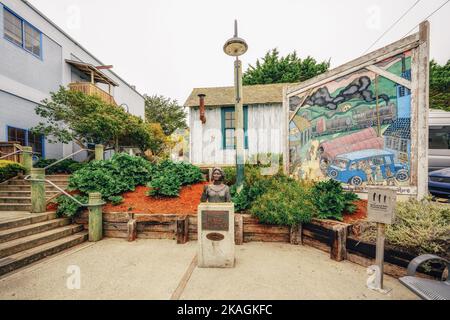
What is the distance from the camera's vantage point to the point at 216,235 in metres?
3.41

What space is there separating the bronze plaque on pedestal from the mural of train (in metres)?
4.53

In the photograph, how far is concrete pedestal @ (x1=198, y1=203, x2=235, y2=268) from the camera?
339 cm

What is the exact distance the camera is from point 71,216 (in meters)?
5.15

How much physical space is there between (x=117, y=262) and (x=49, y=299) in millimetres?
1061

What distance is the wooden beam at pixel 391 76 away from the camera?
4613 millimetres

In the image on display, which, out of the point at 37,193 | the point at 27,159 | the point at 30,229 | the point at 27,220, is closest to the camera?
the point at 30,229

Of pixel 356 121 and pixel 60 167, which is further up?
pixel 356 121

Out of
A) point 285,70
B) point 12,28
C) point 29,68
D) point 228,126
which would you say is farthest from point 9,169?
point 285,70

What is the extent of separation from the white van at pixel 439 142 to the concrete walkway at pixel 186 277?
327 inches

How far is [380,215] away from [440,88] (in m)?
27.0

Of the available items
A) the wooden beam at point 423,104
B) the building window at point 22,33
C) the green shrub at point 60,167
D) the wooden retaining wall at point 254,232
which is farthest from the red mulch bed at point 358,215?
the building window at point 22,33

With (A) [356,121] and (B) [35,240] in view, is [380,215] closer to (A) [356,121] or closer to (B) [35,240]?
(A) [356,121]

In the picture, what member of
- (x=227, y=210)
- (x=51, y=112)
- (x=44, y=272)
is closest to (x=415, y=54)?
(x=227, y=210)
